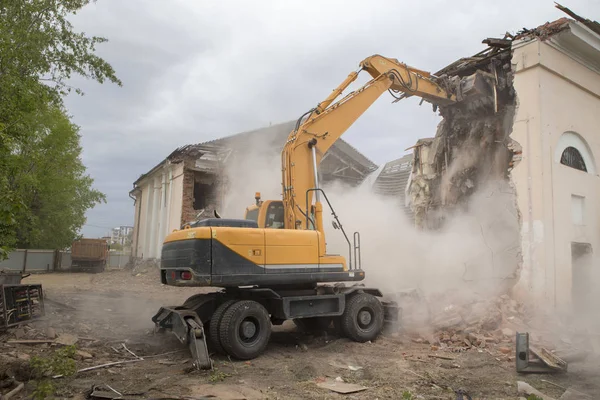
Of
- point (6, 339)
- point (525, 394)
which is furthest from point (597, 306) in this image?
point (6, 339)

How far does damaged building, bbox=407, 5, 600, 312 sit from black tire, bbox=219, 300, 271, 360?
5542 millimetres

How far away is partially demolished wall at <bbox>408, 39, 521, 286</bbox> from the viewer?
10.2m

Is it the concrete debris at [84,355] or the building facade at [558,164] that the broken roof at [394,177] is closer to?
the building facade at [558,164]

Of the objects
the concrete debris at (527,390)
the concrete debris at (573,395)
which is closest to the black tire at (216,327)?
the concrete debris at (527,390)

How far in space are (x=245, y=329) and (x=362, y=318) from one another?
7.47 feet

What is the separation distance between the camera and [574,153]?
10.2m

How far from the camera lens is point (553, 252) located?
9.00m

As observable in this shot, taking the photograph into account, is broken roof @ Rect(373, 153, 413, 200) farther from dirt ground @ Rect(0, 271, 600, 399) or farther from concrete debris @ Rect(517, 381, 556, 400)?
concrete debris @ Rect(517, 381, 556, 400)

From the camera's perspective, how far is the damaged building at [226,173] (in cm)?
1722

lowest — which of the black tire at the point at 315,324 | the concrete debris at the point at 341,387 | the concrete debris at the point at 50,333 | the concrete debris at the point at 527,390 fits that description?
the concrete debris at the point at 341,387

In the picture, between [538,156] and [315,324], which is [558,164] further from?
[315,324]

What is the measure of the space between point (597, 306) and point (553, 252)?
83.1 inches

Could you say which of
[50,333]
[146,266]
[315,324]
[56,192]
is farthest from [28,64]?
[56,192]

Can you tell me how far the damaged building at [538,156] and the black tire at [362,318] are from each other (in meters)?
3.27
